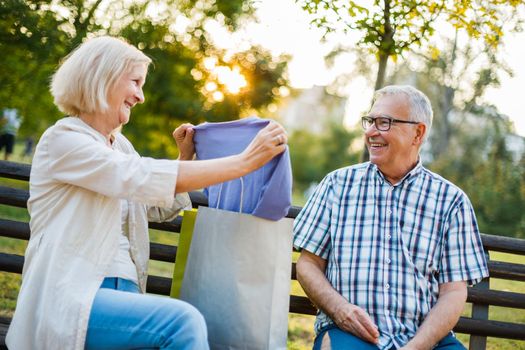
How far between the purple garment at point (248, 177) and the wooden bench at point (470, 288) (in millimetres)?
693

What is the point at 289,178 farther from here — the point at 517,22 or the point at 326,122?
the point at 326,122

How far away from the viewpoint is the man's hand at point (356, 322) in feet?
9.34

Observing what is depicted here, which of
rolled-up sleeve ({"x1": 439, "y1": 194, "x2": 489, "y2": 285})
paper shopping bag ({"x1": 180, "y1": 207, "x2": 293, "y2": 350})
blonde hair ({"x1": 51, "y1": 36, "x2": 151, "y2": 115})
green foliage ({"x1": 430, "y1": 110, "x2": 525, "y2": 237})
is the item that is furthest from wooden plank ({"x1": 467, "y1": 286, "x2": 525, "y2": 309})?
green foliage ({"x1": 430, "y1": 110, "x2": 525, "y2": 237})

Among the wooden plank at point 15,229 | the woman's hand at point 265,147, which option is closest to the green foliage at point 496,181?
the wooden plank at point 15,229

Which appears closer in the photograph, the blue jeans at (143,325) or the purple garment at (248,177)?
the blue jeans at (143,325)

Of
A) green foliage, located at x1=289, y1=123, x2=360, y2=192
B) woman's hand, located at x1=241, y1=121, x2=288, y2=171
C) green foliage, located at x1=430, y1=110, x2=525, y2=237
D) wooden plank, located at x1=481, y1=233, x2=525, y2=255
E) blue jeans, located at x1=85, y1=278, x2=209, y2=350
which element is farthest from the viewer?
green foliage, located at x1=289, y1=123, x2=360, y2=192

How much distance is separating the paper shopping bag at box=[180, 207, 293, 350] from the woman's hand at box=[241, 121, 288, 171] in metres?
0.31

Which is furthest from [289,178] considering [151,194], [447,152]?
[447,152]

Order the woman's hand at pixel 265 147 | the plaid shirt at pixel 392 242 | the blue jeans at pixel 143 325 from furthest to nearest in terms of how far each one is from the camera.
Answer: the plaid shirt at pixel 392 242, the woman's hand at pixel 265 147, the blue jeans at pixel 143 325

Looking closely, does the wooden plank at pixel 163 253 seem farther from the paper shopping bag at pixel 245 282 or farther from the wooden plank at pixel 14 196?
the paper shopping bag at pixel 245 282

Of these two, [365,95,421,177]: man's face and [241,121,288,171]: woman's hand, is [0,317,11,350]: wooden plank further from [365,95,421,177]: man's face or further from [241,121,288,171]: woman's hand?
[365,95,421,177]: man's face

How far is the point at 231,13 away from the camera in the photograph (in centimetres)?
820

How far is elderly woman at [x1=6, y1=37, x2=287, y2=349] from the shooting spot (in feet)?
7.48

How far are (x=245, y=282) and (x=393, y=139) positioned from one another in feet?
3.52
